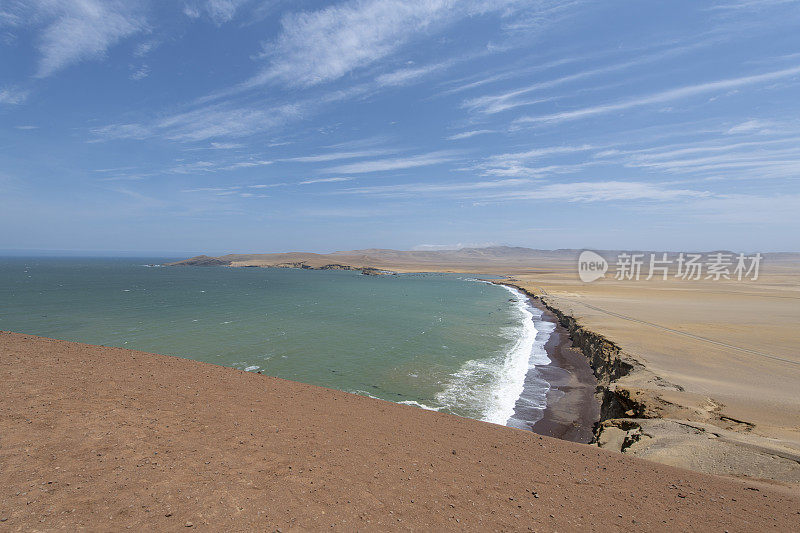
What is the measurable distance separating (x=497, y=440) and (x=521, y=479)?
73.0 inches

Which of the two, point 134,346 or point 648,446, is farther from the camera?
point 134,346

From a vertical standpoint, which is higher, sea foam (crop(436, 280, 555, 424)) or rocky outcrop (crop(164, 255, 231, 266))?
rocky outcrop (crop(164, 255, 231, 266))

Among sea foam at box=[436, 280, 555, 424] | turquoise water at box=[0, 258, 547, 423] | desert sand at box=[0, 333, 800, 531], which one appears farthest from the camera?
turquoise water at box=[0, 258, 547, 423]

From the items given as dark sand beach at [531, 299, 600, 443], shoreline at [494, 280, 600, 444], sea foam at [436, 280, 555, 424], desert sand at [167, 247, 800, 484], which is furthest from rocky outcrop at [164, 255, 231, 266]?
dark sand beach at [531, 299, 600, 443]

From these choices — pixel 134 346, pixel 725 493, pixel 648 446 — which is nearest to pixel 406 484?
pixel 725 493

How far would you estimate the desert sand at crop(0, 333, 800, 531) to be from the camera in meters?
4.94

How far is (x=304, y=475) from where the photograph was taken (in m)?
5.96

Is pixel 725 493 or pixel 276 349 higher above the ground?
pixel 725 493

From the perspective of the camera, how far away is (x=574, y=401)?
52.7 ft

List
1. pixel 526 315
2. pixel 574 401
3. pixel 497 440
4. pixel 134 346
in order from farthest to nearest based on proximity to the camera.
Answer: pixel 526 315, pixel 134 346, pixel 574 401, pixel 497 440

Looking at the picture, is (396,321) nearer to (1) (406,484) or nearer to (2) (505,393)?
(2) (505,393)

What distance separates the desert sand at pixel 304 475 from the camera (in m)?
4.94

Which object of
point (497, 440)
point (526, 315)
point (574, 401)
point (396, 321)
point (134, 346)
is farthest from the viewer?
point (526, 315)

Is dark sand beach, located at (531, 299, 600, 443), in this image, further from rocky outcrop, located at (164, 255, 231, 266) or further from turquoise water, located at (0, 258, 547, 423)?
rocky outcrop, located at (164, 255, 231, 266)
